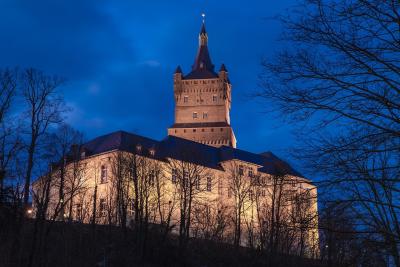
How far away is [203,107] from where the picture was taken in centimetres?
10888

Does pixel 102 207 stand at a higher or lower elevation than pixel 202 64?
lower

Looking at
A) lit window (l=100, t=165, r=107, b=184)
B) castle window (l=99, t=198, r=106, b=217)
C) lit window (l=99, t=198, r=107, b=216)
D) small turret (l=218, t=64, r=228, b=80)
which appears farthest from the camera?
small turret (l=218, t=64, r=228, b=80)

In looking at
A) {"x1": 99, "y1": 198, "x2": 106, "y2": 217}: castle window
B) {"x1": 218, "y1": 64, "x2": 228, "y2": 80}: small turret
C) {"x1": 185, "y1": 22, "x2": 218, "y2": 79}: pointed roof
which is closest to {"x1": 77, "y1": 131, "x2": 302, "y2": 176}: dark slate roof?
{"x1": 99, "y1": 198, "x2": 106, "y2": 217}: castle window

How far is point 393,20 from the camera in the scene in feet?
29.3

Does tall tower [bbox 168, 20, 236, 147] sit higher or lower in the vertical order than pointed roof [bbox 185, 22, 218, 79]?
lower

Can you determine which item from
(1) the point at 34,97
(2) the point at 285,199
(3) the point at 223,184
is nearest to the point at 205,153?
(3) the point at 223,184

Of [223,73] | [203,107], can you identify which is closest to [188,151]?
[203,107]

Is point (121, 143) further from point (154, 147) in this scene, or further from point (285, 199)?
point (285, 199)

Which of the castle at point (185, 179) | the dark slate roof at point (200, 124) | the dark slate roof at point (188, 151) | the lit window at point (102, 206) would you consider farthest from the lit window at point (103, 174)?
the dark slate roof at point (200, 124)

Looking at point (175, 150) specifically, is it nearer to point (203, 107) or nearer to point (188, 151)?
point (188, 151)

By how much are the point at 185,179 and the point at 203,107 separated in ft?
167

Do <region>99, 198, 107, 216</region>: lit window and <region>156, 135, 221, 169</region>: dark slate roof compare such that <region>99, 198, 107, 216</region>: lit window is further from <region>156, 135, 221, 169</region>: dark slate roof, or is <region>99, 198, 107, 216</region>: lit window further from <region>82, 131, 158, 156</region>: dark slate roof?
<region>156, 135, 221, 169</region>: dark slate roof

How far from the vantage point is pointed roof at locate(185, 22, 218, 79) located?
11312 centimetres

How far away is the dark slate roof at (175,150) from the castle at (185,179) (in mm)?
136
